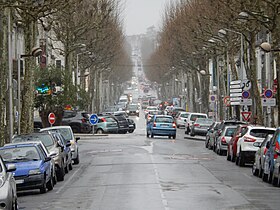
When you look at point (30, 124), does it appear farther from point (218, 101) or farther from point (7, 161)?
point (218, 101)

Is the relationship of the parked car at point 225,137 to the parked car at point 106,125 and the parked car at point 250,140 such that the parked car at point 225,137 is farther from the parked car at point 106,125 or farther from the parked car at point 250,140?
the parked car at point 106,125

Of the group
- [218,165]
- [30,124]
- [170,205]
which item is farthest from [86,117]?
[170,205]

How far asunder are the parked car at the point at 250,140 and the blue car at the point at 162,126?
23.6 metres

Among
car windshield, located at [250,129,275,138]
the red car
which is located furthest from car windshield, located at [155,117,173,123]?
car windshield, located at [250,129,275,138]

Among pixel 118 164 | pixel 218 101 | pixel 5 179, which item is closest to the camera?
pixel 5 179

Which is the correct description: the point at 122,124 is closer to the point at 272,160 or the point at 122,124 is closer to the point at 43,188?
the point at 272,160

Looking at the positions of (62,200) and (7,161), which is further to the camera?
(7,161)

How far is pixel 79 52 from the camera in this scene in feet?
287

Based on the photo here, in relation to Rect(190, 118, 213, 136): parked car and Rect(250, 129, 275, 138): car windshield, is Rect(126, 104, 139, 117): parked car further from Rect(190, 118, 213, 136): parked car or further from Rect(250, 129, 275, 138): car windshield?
Rect(250, 129, 275, 138): car windshield

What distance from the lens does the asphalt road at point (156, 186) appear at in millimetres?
19578

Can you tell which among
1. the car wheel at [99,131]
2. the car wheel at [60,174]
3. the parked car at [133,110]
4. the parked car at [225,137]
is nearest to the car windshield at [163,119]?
the car wheel at [99,131]

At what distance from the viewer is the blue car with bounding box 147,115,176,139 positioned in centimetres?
5753

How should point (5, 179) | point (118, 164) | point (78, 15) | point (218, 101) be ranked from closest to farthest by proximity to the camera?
point (5, 179) → point (118, 164) → point (78, 15) → point (218, 101)

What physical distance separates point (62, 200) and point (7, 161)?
3.30m
